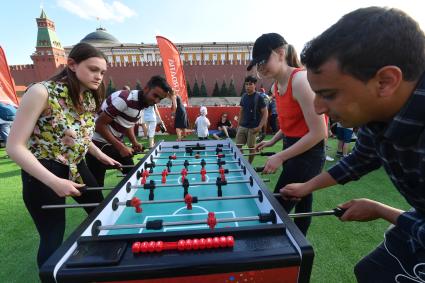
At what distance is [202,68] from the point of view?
1162 inches

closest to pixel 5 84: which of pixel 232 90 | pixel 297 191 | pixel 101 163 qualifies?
pixel 101 163

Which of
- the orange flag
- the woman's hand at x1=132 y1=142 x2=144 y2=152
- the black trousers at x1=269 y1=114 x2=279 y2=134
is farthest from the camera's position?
the orange flag

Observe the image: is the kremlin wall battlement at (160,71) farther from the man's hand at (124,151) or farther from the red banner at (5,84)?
the man's hand at (124,151)

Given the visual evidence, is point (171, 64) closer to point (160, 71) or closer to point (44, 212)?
point (44, 212)

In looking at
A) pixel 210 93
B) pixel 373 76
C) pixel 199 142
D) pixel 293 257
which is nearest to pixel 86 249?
pixel 293 257

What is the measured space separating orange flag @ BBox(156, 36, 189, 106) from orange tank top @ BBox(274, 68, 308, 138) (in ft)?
26.3

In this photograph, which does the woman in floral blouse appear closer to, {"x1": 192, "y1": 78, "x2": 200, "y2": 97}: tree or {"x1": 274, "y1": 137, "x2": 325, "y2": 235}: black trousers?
{"x1": 274, "y1": 137, "x2": 325, "y2": 235}: black trousers

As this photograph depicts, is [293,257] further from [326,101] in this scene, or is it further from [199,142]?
[199,142]

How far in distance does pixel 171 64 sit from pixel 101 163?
809cm

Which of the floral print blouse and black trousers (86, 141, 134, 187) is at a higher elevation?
the floral print blouse

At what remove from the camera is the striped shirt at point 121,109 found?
2.47 meters

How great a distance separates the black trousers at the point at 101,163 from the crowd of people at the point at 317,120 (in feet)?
0.05

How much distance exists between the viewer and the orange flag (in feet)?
31.4

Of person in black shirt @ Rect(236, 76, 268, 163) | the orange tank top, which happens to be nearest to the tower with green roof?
person in black shirt @ Rect(236, 76, 268, 163)
